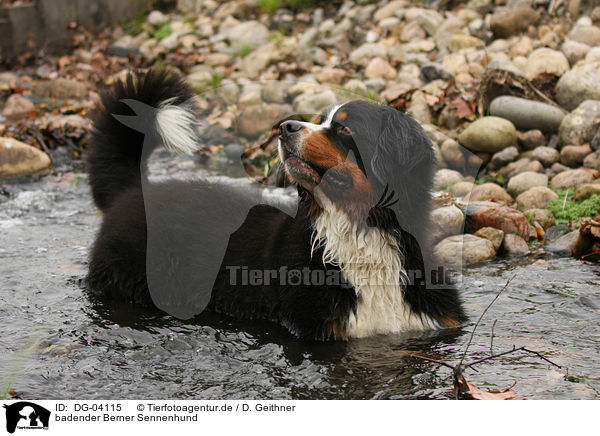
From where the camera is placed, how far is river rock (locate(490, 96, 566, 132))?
258 inches

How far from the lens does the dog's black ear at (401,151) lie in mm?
3467

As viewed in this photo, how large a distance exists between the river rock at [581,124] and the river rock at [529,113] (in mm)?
206

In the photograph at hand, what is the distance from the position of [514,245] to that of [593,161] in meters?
1.55

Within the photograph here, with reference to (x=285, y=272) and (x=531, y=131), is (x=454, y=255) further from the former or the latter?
(x=531, y=131)

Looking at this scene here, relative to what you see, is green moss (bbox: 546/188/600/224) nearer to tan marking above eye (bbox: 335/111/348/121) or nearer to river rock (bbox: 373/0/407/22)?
tan marking above eye (bbox: 335/111/348/121)

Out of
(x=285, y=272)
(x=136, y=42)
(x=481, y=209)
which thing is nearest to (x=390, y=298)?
(x=285, y=272)

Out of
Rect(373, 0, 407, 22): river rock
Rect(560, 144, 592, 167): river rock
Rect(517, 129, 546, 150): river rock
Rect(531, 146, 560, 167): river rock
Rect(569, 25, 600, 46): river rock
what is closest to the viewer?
Rect(560, 144, 592, 167): river rock

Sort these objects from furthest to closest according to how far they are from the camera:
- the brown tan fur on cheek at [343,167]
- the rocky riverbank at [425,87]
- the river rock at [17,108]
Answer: the river rock at [17,108], the rocky riverbank at [425,87], the brown tan fur on cheek at [343,167]

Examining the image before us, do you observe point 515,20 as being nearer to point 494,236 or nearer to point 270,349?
point 494,236

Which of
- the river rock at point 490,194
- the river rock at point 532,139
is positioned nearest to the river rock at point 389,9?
the river rock at point 532,139

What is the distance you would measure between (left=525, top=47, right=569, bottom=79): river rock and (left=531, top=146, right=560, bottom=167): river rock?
1316 mm

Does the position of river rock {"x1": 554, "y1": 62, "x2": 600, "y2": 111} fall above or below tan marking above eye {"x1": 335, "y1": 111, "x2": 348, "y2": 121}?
above

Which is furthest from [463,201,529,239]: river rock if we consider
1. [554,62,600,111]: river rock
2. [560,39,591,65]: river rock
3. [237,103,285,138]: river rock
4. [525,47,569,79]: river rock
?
[237,103,285,138]: river rock
